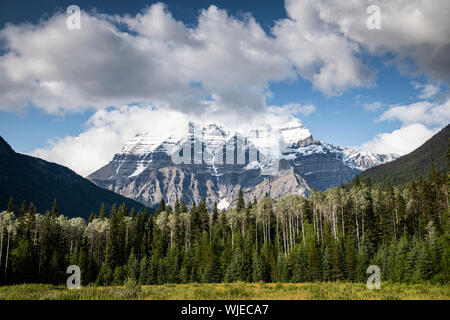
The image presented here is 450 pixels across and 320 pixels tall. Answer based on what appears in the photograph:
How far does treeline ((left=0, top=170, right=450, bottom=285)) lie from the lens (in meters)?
84.8

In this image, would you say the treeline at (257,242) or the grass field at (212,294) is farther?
the treeline at (257,242)

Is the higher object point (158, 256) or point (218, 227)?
point (218, 227)

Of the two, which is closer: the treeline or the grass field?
the grass field

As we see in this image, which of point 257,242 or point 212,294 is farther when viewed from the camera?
point 257,242

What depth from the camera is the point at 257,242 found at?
110 metres

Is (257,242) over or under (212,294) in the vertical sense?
over

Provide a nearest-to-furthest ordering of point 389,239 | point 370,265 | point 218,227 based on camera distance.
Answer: point 370,265 < point 389,239 < point 218,227

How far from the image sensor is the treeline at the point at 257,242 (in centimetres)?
8475
